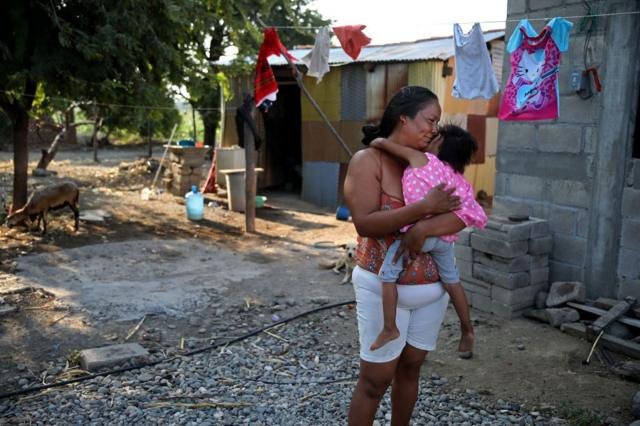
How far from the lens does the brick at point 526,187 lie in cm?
537

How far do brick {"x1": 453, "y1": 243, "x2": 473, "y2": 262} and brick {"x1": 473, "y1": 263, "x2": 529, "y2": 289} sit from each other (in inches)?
6.0

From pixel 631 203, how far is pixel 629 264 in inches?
20.3

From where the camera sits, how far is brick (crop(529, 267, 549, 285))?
5145 mm

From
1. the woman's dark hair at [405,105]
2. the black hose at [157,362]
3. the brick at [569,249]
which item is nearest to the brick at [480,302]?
the brick at [569,249]

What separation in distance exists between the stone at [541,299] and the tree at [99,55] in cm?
462

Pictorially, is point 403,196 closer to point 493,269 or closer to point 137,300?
point 493,269

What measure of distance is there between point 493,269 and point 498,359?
1096mm

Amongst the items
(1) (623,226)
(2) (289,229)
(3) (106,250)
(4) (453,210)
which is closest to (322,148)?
(2) (289,229)

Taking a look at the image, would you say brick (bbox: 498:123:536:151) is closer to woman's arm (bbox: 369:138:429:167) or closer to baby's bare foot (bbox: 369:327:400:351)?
woman's arm (bbox: 369:138:429:167)

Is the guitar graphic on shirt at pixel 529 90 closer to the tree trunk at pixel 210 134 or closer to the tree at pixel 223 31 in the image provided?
the tree at pixel 223 31

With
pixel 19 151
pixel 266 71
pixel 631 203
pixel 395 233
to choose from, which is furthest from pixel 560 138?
pixel 19 151

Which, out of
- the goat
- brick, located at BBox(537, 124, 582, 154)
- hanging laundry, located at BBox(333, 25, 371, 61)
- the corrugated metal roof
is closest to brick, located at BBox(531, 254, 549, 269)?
brick, located at BBox(537, 124, 582, 154)

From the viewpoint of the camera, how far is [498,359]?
4273mm

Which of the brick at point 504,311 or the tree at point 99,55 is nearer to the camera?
the brick at point 504,311
